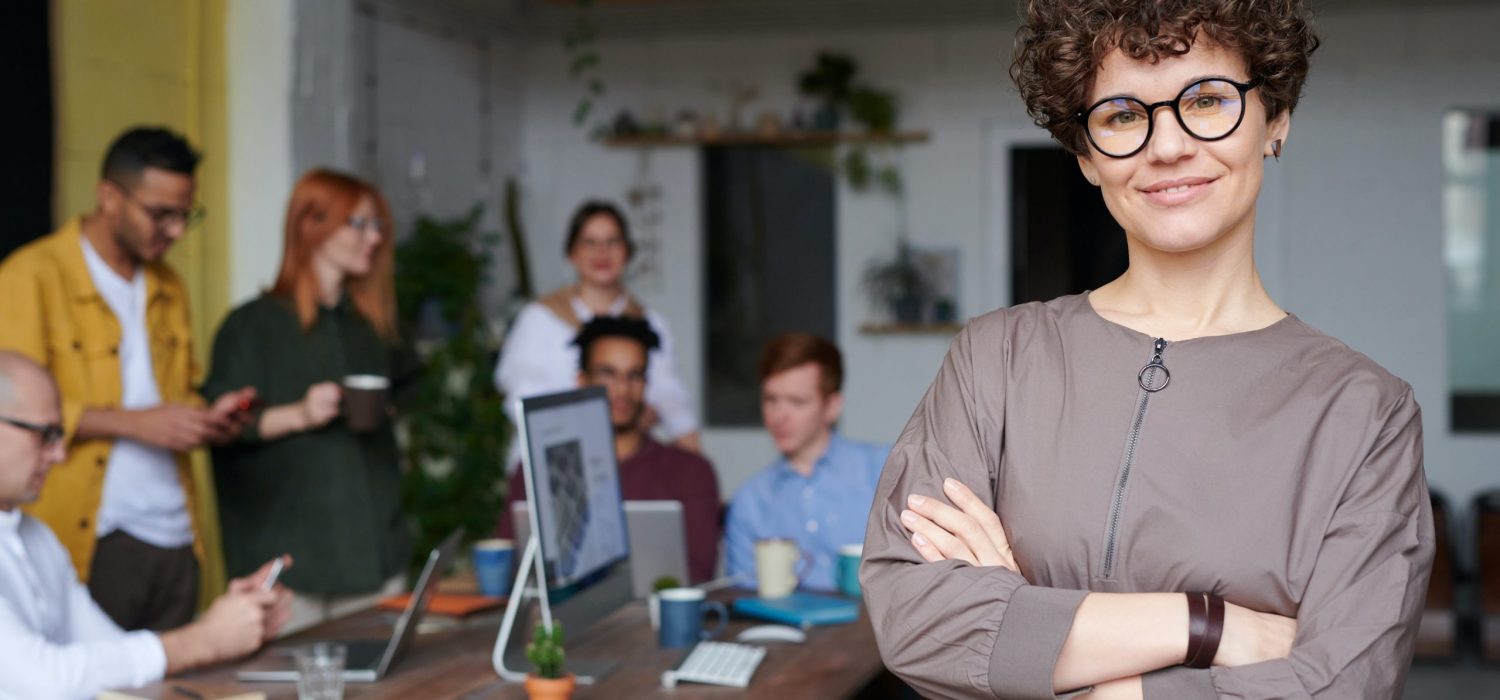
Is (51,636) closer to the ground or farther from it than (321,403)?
closer to the ground

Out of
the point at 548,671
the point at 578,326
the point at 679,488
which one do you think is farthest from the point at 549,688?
the point at 578,326

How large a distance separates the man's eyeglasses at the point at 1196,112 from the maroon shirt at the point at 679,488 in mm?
2193

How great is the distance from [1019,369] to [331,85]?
4160mm

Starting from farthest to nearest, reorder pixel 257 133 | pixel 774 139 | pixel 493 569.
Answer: pixel 774 139
pixel 257 133
pixel 493 569

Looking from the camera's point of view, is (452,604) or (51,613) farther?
(452,604)

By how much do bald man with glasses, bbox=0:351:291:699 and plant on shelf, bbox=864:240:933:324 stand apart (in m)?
4.31

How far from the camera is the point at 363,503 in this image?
329 centimetres

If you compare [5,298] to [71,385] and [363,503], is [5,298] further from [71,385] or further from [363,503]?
[363,503]

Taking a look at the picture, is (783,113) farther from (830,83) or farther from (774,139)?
(830,83)

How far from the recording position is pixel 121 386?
10.2 feet

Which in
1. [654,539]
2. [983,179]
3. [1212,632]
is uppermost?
[983,179]

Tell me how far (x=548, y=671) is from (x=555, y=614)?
224 millimetres

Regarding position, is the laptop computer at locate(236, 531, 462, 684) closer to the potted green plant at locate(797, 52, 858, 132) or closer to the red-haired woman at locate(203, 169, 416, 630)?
the red-haired woman at locate(203, 169, 416, 630)

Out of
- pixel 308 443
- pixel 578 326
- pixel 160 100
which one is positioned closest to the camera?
pixel 308 443
